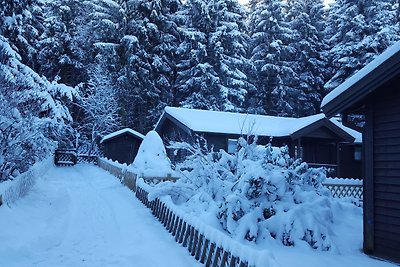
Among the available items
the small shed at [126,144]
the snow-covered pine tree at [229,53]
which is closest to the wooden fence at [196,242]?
the small shed at [126,144]

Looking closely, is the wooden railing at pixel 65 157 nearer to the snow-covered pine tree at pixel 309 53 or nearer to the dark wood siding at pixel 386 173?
the snow-covered pine tree at pixel 309 53

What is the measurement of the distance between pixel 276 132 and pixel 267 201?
15.5 m

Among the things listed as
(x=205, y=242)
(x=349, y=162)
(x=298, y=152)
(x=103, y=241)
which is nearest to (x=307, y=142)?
(x=298, y=152)

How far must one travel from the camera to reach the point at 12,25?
17438 mm

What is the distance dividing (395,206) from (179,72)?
3525 centimetres

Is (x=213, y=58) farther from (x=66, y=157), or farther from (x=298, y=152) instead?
(x=298, y=152)

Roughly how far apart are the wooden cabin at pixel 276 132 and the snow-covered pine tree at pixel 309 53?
16032 millimetres

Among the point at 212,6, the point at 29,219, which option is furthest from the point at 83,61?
the point at 29,219

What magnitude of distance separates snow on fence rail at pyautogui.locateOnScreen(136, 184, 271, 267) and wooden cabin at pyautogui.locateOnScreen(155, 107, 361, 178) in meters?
12.4

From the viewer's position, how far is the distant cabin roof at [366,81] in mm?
6910

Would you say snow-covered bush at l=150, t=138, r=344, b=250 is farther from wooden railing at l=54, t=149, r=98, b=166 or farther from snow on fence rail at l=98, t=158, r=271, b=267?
wooden railing at l=54, t=149, r=98, b=166

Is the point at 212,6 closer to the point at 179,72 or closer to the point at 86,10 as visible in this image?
the point at 179,72

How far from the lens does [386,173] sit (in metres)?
7.52

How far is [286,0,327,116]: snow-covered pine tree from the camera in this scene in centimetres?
4184
